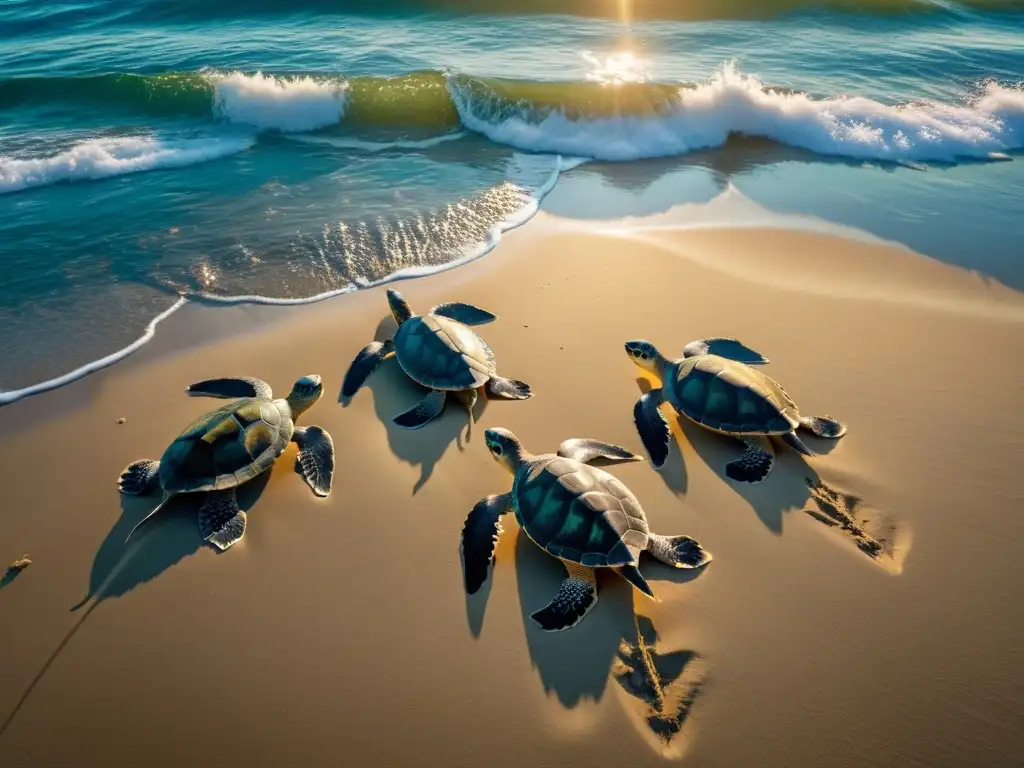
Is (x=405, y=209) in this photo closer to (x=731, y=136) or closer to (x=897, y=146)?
(x=731, y=136)

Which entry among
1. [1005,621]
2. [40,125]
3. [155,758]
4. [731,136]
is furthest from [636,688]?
[40,125]

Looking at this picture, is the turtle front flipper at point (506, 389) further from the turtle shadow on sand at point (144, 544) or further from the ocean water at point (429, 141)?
the ocean water at point (429, 141)

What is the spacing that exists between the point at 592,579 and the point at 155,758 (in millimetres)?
2083

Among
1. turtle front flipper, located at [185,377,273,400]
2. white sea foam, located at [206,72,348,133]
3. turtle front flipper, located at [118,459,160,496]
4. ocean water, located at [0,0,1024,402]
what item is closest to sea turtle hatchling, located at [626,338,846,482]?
turtle front flipper, located at [185,377,273,400]

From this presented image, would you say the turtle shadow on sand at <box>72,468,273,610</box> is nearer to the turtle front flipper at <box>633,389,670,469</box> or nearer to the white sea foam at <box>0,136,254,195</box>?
the turtle front flipper at <box>633,389,670,469</box>

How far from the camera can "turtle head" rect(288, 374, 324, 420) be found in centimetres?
410

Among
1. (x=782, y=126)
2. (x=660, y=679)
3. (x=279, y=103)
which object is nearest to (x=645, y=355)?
(x=660, y=679)

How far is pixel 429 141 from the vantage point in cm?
938

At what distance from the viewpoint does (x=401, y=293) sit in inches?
221

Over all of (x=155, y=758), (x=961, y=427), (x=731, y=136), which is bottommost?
(x=155, y=758)

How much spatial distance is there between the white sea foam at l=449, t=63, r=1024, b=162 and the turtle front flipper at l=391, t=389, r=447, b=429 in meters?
5.85

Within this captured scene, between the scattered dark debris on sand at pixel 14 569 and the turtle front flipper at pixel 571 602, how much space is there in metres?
2.79

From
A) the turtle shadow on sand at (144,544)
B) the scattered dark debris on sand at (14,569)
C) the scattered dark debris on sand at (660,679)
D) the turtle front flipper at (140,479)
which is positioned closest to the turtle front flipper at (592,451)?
the scattered dark debris on sand at (660,679)

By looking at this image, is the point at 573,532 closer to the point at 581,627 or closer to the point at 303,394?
the point at 581,627
